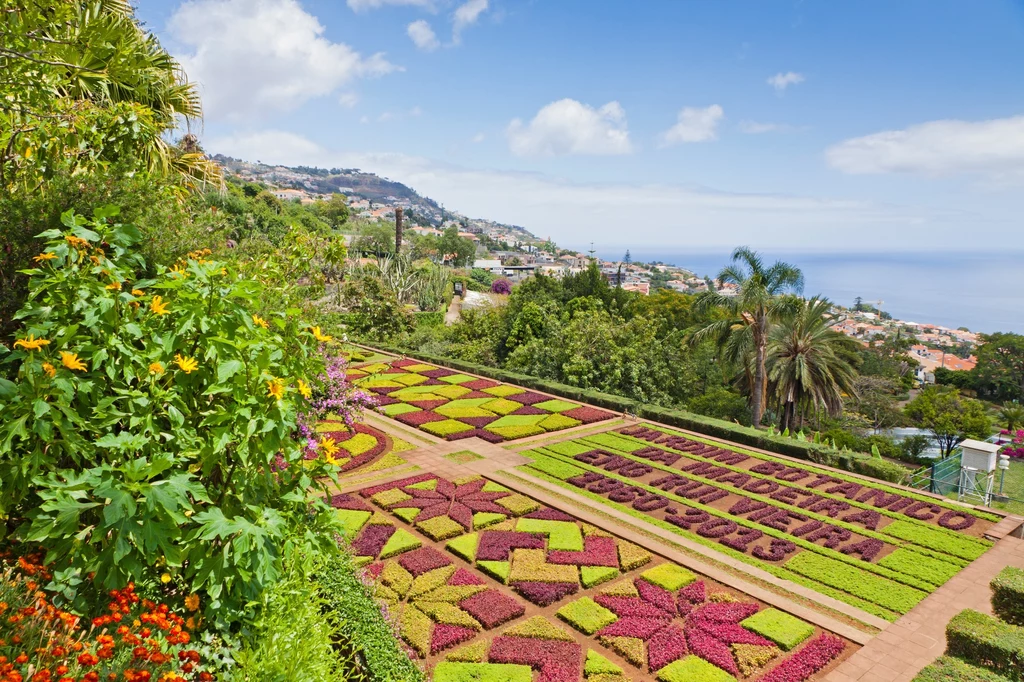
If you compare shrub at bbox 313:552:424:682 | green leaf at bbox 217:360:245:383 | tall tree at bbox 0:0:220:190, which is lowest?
shrub at bbox 313:552:424:682

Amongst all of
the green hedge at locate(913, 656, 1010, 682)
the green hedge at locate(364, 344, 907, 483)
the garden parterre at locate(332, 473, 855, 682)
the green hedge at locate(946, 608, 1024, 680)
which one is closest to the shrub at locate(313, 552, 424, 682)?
the garden parterre at locate(332, 473, 855, 682)

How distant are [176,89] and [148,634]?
30.8ft

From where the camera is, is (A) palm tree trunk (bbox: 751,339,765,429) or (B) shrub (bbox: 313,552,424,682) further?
(A) palm tree trunk (bbox: 751,339,765,429)

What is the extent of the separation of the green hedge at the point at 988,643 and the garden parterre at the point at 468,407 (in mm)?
11172

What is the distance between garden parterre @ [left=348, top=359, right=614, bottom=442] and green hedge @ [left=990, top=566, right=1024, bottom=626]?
36.3 ft

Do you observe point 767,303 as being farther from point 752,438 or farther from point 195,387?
point 195,387

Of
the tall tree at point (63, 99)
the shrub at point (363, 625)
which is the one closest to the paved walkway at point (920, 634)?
the shrub at point (363, 625)

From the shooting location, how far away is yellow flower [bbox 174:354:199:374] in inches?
139

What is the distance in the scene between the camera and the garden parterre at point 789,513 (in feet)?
33.0

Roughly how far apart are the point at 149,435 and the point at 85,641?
1124 mm

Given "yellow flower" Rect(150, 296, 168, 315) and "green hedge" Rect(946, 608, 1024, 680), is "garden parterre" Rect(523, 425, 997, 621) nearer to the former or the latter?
"green hedge" Rect(946, 608, 1024, 680)

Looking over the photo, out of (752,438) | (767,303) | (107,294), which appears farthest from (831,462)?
(107,294)

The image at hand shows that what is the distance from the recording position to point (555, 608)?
8672mm

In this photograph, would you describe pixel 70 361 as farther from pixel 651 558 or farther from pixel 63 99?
pixel 651 558
